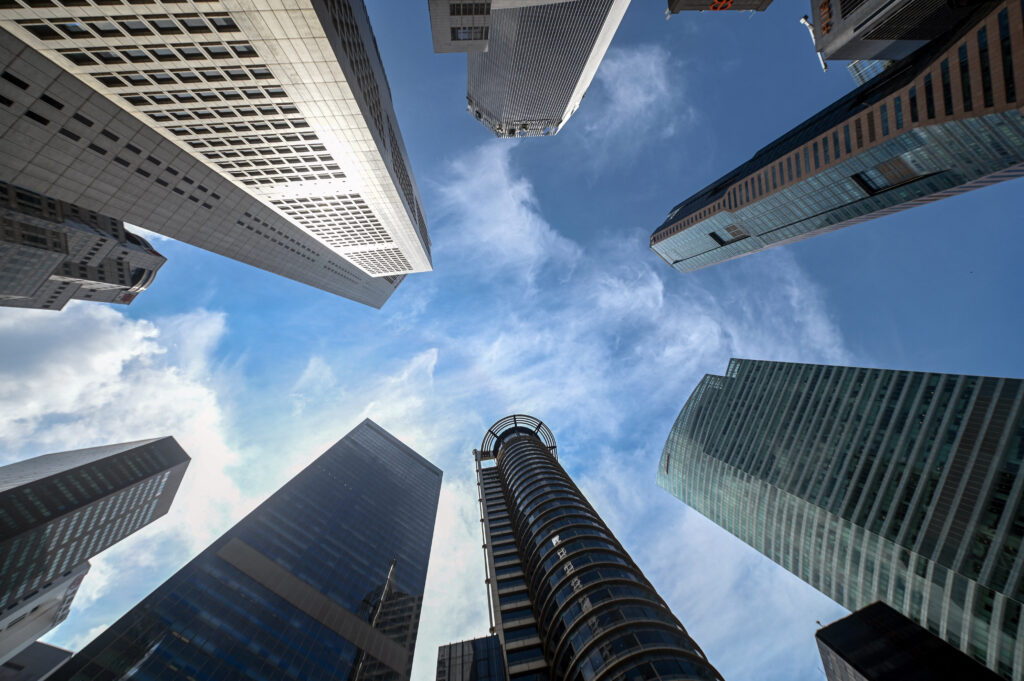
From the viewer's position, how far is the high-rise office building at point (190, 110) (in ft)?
96.9

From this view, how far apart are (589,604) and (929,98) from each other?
94.6 m

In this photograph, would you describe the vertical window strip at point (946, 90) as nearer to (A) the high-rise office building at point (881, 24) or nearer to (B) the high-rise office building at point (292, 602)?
(A) the high-rise office building at point (881, 24)

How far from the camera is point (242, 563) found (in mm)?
65062

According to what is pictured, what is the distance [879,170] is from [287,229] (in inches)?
4941

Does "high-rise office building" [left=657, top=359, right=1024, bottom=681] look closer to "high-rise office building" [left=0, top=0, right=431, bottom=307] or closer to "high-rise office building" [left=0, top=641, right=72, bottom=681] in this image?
"high-rise office building" [left=0, top=0, right=431, bottom=307]

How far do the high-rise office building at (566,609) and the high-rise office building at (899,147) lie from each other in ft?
258

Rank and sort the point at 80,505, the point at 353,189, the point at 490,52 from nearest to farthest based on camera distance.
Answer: the point at 353,189 < the point at 80,505 < the point at 490,52


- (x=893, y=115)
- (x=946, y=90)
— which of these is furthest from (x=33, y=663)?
(x=893, y=115)

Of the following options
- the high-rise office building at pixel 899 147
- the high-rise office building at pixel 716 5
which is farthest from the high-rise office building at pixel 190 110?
the high-rise office building at pixel 899 147

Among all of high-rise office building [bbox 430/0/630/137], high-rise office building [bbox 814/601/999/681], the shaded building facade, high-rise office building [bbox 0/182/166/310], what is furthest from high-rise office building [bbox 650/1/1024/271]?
high-rise office building [bbox 0/182/166/310]

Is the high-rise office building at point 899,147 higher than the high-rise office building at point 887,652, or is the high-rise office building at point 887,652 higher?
the high-rise office building at point 899,147

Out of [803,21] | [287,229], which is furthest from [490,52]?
[287,229]

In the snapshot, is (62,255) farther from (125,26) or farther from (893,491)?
(893,491)

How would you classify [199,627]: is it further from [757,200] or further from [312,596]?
[757,200]
